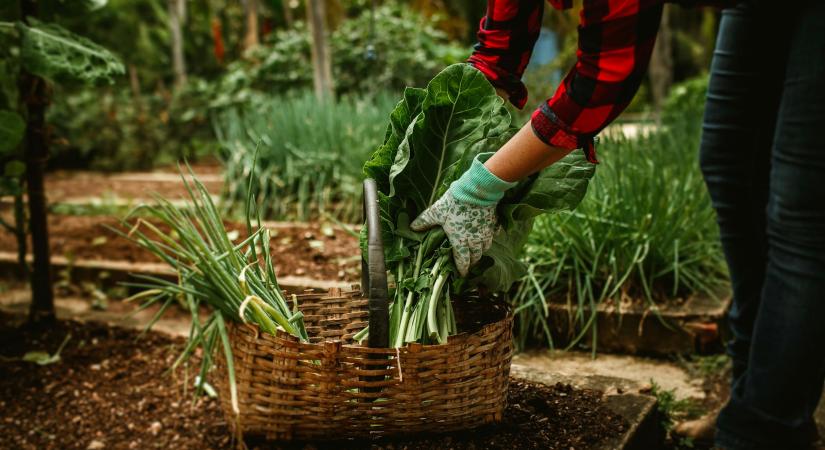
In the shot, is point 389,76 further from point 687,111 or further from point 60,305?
point 60,305

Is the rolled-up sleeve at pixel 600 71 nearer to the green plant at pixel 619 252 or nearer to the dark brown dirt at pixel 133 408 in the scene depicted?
the dark brown dirt at pixel 133 408

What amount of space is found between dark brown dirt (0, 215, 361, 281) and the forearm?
1.37 meters

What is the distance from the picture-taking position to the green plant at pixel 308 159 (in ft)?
11.6

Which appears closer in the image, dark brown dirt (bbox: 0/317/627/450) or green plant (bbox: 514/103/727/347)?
dark brown dirt (bbox: 0/317/627/450)

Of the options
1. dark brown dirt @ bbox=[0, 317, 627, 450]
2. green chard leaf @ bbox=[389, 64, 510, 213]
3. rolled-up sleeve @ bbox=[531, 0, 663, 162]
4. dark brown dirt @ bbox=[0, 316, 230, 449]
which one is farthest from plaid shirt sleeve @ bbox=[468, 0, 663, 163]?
dark brown dirt @ bbox=[0, 316, 230, 449]

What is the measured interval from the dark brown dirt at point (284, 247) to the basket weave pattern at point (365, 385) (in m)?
1.20

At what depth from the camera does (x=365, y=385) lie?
51.9 inches

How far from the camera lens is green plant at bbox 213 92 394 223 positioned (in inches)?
140

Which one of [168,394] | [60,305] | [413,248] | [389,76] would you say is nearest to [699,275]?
[413,248]

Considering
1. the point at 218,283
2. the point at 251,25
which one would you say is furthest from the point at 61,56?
the point at 251,25

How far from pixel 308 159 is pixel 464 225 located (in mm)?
2404

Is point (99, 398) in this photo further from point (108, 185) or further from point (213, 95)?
point (213, 95)

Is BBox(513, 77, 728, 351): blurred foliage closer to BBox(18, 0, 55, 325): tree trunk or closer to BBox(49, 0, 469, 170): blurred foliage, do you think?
BBox(18, 0, 55, 325): tree trunk

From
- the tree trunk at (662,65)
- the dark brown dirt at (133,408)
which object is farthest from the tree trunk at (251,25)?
the dark brown dirt at (133,408)
